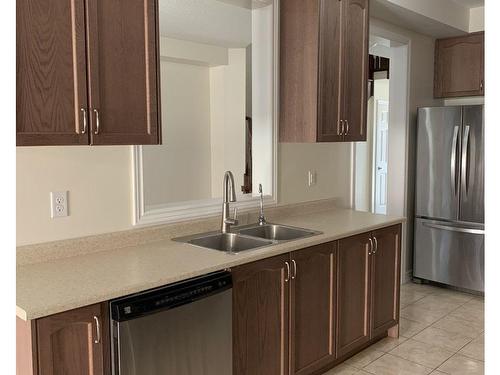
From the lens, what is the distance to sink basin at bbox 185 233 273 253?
8.77ft

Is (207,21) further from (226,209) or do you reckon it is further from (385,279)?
(385,279)

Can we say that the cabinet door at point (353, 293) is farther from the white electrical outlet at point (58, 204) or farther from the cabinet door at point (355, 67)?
the white electrical outlet at point (58, 204)

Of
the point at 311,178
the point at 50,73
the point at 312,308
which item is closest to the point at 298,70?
the point at 311,178

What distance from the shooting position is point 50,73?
1774mm

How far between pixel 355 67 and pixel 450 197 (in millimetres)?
1796

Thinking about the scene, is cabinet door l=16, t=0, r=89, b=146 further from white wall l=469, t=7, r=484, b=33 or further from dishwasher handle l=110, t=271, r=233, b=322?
white wall l=469, t=7, r=484, b=33

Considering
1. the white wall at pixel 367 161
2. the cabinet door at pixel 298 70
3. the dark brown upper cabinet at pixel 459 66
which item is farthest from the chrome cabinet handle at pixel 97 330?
the white wall at pixel 367 161

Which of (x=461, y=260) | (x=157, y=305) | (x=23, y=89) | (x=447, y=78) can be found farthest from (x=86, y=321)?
(x=447, y=78)

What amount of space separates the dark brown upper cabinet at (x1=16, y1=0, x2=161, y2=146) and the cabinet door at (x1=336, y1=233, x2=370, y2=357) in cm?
143

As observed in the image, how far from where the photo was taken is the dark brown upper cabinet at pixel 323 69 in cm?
301

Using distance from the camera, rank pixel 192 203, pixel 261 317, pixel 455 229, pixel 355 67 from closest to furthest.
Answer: pixel 261 317, pixel 192 203, pixel 355 67, pixel 455 229

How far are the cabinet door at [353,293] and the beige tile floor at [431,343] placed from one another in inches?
7.0

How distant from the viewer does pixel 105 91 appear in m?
1.96

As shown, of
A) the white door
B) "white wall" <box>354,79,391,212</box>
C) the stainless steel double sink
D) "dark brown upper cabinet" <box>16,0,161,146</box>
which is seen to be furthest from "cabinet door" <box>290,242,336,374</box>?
the white door
